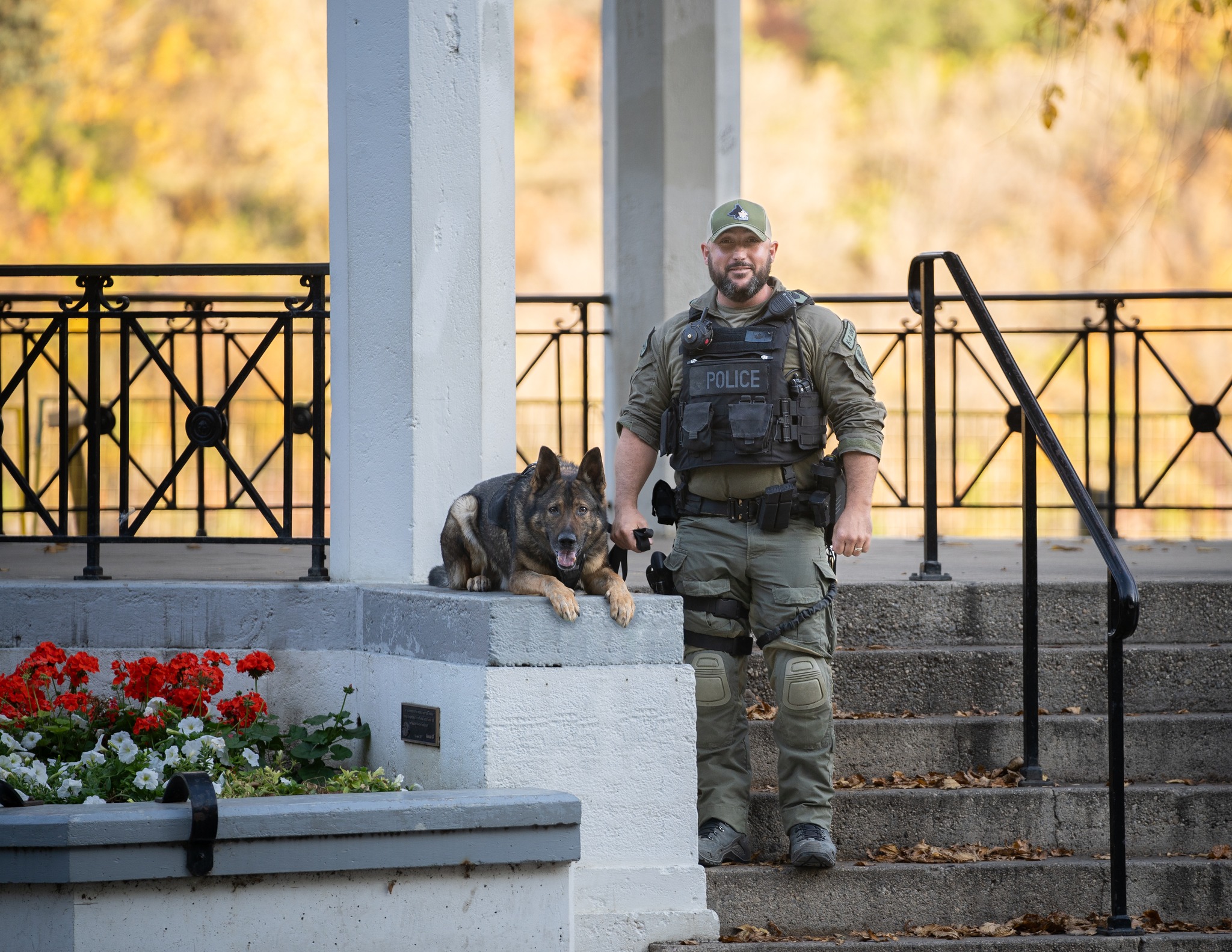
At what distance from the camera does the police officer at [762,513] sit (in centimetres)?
450

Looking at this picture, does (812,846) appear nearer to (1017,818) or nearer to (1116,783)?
(1017,818)

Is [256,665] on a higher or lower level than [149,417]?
lower

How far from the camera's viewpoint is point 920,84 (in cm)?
2586

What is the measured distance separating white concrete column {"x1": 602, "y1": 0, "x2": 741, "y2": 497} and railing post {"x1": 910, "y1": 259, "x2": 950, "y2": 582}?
243 centimetres

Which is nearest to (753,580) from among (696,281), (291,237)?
(696,281)

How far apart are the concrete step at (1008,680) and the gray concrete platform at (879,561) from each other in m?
0.51

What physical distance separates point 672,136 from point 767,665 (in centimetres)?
449

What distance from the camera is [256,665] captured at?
4.66 metres

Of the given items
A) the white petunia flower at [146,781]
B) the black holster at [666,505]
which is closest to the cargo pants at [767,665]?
the black holster at [666,505]

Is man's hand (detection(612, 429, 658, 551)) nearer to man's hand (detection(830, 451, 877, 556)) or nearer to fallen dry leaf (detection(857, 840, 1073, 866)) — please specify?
man's hand (detection(830, 451, 877, 556))

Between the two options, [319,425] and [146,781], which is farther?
[319,425]

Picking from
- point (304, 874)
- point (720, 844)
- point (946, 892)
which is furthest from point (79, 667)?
point (946, 892)

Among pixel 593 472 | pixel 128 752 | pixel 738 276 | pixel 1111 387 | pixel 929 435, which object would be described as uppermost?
pixel 738 276

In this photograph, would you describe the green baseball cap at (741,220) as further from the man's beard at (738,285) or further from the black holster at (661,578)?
the black holster at (661,578)
